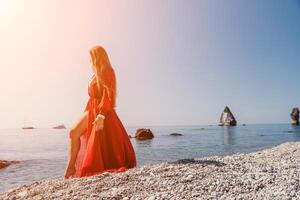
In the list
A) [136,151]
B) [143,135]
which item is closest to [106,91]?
[136,151]

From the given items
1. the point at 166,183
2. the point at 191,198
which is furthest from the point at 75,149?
the point at 191,198

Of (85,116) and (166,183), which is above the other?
(85,116)

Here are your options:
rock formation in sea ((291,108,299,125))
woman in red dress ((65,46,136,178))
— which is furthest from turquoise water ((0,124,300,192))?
rock formation in sea ((291,108,299,125))

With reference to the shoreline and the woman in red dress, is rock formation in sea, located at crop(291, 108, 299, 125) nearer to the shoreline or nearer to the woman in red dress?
the shoreline

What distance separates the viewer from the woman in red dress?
9.94 metres

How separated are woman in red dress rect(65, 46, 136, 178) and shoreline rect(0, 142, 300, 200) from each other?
97 cm

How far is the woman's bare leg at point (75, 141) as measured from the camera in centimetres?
1020

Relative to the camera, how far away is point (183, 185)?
24.4 feet

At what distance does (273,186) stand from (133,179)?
3.41m

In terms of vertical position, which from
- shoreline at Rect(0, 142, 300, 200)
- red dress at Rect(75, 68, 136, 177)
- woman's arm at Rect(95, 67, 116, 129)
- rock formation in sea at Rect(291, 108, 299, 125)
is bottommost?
rock formation in sea at Rect(291, 108, 299, 125)

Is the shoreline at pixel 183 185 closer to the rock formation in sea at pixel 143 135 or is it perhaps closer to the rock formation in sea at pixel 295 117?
the rock formation in sea at pixel 143 135

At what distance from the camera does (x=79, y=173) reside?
9930 millimetres

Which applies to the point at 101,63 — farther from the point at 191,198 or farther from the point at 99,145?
the point at 191,198

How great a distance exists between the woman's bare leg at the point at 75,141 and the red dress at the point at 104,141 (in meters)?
0.16
